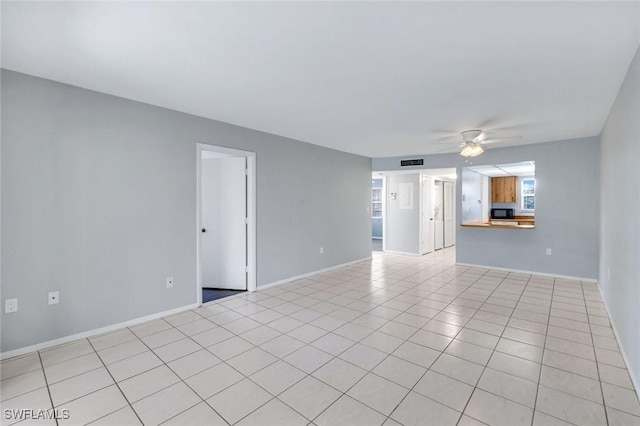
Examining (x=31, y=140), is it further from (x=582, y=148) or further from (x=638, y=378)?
(x=582, y=148)

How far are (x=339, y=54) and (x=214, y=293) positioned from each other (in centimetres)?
382

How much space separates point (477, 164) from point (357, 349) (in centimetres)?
484

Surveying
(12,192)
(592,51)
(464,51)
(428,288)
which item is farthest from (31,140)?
(428,288)

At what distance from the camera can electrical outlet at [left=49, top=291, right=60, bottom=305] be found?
8.88 ft

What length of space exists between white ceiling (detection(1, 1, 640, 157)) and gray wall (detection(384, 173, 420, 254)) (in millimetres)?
3940

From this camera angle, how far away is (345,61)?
7.59 ft

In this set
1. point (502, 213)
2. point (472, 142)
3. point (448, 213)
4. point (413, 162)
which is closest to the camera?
point (472, 142)

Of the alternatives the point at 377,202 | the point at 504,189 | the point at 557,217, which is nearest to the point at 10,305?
the point at 557,217

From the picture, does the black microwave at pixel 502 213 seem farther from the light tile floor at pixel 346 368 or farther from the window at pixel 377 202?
the light tile floor at pixel 346 368

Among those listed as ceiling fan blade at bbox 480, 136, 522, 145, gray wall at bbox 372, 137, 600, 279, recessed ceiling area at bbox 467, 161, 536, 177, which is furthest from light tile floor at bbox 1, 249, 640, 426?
recessed ceiling area at bbox 467, 161, 536, 177

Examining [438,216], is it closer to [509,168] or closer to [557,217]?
[509,168]

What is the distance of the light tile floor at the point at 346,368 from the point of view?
1863 mm

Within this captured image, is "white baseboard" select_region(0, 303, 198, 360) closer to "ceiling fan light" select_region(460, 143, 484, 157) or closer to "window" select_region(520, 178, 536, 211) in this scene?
"ceiling fan light" select_region(460, 143, 484, 157)

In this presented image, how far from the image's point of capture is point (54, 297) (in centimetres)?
273
